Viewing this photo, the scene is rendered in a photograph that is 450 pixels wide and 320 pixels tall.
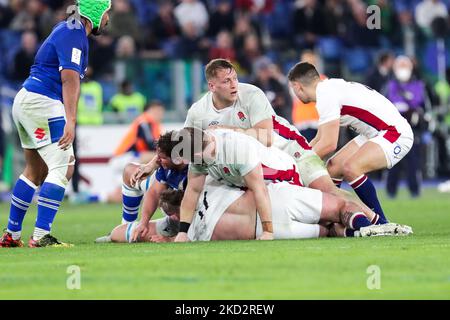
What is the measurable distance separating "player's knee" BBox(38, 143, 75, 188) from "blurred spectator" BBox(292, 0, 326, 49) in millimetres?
14713

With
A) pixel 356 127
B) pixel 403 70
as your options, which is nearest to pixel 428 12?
pixel 403 70

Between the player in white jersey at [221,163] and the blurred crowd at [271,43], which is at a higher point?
the blurred crowd at [271,43]

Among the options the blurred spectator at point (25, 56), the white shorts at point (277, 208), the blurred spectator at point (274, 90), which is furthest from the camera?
the blurred spectator at point (25, 56)

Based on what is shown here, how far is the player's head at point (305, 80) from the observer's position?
42.9 ft

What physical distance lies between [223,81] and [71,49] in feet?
5.08

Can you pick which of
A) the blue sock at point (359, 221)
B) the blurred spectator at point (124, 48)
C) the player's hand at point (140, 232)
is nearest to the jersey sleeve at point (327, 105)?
the blue sock at point (359, 221)

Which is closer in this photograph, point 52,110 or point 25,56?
point 52,110

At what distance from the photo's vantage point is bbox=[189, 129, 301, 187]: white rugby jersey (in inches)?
450

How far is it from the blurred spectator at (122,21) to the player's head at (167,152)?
12.7 m

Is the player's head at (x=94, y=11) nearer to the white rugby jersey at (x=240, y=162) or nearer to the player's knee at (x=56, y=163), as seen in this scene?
the player's knee at (x=56, y=163)

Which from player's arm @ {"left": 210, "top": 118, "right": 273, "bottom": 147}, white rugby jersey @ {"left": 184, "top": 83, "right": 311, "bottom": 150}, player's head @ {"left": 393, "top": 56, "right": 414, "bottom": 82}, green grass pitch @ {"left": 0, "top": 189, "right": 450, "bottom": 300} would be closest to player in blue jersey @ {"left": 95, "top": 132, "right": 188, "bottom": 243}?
green grass pitch @ {"left": 0, "top": 189, "right": 450, "bottom": 300}

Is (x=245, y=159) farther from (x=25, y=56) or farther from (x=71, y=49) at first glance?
(x=25, y=56)

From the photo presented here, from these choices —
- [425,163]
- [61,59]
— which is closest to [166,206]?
[61,59]

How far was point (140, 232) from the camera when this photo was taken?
12.3 metres
